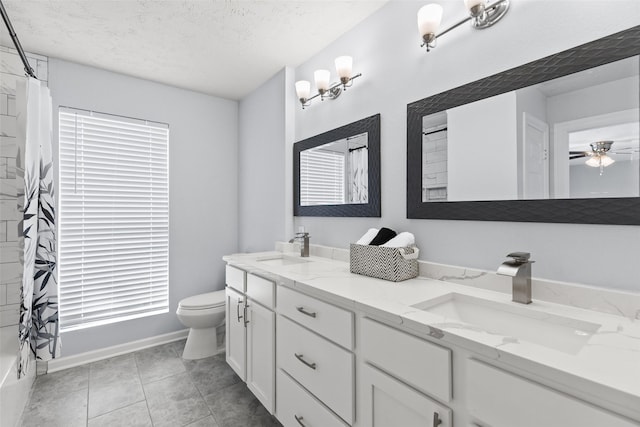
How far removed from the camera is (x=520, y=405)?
69cm

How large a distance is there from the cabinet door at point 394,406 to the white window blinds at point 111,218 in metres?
2.41

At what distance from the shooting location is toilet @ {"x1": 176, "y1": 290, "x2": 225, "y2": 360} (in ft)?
7.82

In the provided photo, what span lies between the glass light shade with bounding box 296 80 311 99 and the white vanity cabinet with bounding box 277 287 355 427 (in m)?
1.49

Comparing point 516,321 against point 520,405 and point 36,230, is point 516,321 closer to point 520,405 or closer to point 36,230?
point 520,405

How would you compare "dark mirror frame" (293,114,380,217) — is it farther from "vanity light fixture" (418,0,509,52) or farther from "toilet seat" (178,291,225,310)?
"toilet seat" (178,291,225,310)

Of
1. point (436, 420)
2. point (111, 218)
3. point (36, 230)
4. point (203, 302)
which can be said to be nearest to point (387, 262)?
point (436, 420)

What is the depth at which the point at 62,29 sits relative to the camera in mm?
1967

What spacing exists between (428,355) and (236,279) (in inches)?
57.4

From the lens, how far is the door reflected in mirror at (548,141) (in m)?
0.97

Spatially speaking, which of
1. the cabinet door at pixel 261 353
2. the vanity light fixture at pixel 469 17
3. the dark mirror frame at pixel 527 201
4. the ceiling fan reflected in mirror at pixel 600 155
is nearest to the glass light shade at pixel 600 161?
the ceiling fan reflected in mirror at pixel 600 155

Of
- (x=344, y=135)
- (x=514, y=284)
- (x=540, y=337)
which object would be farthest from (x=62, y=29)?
(x=540, y=337)

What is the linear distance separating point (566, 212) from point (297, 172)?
1784mm

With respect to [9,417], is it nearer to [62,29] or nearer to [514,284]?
[62,29]

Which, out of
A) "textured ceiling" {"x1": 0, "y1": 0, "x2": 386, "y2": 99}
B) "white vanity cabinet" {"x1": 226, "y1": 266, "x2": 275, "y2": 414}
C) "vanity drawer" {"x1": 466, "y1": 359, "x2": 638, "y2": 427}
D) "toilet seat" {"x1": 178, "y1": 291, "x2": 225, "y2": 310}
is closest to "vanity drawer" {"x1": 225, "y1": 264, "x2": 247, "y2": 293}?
"white vanity cabinet" {"x1": 226, "y1": 266, "x2": 275, "y2": 414}
